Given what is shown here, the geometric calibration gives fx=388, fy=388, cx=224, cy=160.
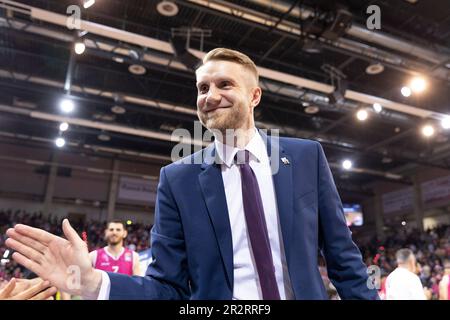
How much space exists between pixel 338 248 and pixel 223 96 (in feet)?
2.29

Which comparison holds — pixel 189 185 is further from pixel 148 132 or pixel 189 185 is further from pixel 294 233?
pixel 148 132

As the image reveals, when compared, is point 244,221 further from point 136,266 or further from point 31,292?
point 136,266

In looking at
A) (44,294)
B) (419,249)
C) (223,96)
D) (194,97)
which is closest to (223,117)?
(223,96)

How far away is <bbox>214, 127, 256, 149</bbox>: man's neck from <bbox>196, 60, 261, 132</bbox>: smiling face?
0.08ft

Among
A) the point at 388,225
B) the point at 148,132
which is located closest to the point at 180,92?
the point at 148,132

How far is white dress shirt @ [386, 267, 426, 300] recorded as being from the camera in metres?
4.92

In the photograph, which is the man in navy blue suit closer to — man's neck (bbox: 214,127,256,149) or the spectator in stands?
man's neck (bbox: 214,127,256,149)

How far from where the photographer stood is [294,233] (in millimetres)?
1341

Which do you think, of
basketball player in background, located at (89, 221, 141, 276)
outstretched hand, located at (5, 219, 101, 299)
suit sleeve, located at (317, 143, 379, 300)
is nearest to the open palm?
outstretched hand, located at (5, 219, 101, 299)

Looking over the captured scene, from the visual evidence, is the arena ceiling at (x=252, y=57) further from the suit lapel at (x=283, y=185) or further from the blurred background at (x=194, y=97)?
the suit lapel at (x=283, y=185)

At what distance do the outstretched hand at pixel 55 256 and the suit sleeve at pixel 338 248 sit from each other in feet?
2.79

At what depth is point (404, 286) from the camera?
4969mm
